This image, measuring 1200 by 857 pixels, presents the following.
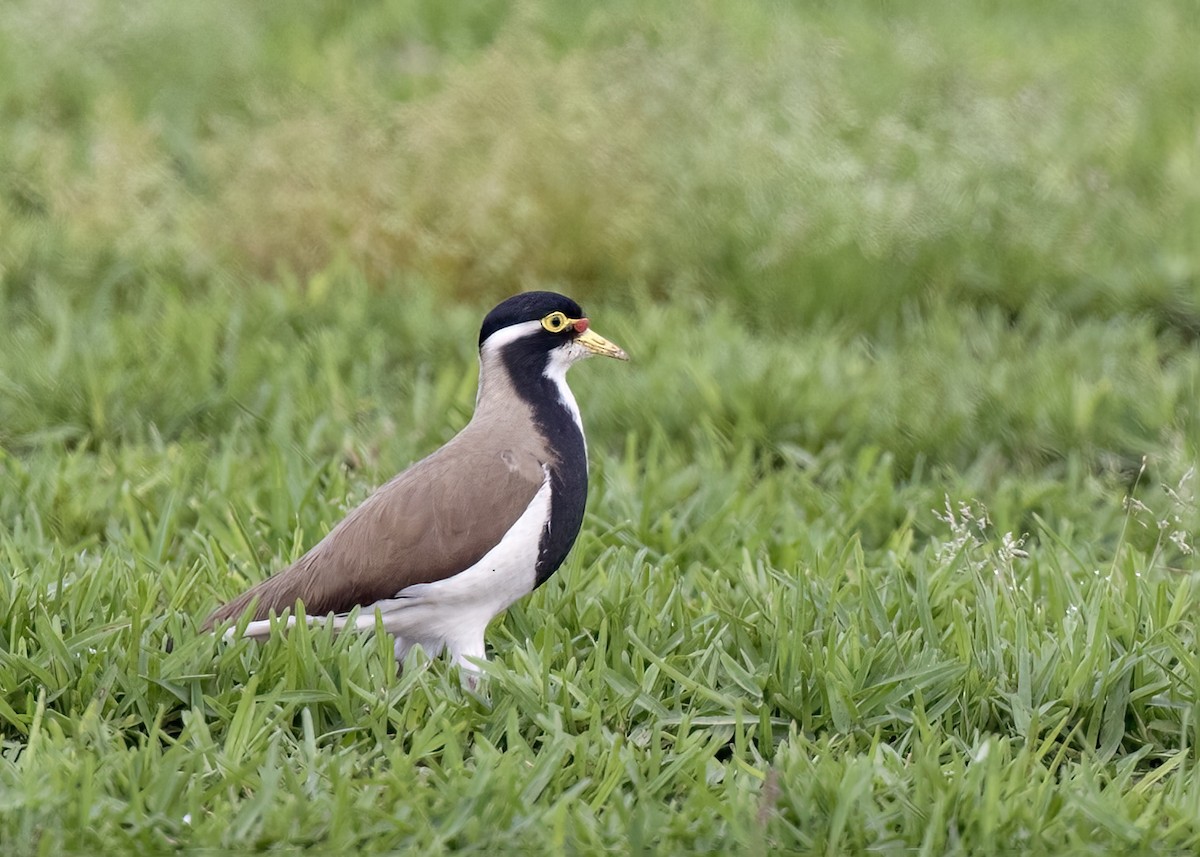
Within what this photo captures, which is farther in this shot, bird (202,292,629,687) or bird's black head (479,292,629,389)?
bird's black head (479,292,629,389)

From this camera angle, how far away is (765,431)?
6.40 metres

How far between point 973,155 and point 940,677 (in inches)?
228

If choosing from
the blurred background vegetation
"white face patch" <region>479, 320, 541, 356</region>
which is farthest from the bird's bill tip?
the blurred background vegetation

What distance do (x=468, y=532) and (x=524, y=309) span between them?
2.22 ft

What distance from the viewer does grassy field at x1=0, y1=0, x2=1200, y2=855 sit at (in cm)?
358

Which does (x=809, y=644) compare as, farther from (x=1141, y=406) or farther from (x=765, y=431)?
(x=1141, y=406)

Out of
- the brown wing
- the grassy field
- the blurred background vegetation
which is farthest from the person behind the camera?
the blurred background vegetation

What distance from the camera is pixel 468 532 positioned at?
394 cm

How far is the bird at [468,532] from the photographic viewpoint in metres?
3.93

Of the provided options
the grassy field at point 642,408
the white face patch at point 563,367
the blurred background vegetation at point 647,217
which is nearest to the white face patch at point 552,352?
the white face patch at point 563,367

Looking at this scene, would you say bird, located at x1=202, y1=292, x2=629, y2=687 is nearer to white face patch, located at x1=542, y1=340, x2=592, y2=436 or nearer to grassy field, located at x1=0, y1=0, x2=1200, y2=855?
white face patch, located at x1=542, y1=340, x2=592, y2=436

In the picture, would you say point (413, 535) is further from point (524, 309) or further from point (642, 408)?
point (642, 408)

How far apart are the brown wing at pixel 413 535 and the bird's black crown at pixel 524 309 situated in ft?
1.23

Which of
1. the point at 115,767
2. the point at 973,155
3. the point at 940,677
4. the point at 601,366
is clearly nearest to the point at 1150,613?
the point at 940,677
